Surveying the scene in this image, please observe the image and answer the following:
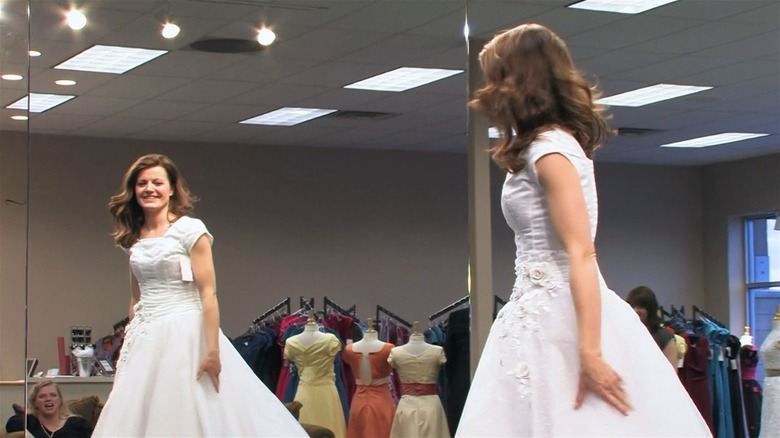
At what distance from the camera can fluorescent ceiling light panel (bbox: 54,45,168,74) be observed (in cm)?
569

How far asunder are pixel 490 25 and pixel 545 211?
14.4ft

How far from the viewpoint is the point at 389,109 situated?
6520 millimetres

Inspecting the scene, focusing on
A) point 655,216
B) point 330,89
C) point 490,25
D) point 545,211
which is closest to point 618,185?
point 655,216

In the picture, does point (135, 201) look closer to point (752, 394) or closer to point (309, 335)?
point (309, 335)

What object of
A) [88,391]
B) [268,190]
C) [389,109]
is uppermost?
[389,109]

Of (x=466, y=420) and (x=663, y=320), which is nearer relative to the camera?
(x=466, y=420)

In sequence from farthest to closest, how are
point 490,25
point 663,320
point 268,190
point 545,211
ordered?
point 490,25 → point 663,320 → point 268,190 → point 545,211

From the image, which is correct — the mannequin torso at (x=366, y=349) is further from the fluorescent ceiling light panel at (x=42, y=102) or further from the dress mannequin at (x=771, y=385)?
the dress mannequin at (x=771, y=385)

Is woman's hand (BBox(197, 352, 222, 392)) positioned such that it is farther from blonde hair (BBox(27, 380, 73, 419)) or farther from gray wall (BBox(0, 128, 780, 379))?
blonde hair (BBox(27, 380, 73, 419))

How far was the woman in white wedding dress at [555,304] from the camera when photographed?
2.40 meters

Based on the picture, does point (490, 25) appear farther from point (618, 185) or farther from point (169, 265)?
point (169, 265)

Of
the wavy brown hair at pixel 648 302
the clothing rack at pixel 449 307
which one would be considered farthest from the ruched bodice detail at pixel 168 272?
the wavy brown hair at pixel 648 302

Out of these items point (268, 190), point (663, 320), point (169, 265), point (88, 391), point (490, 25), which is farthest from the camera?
point (490, 25)

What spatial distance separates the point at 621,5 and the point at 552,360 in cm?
451
